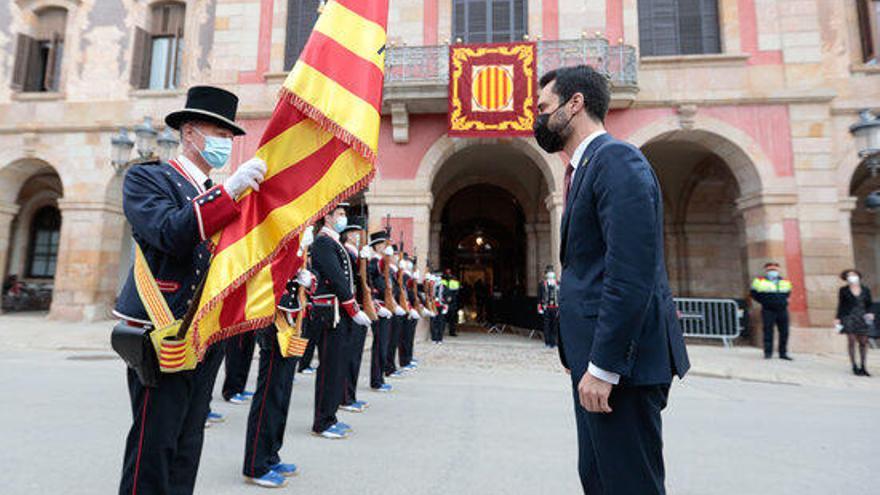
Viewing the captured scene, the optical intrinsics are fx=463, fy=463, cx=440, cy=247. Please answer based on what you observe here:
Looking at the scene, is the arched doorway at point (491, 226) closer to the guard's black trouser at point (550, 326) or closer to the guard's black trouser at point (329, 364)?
the guard's black trouser at point (550, 326)

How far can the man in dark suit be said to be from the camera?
1645 mm

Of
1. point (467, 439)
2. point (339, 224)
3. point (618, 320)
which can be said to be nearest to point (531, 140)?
point (339, 224)

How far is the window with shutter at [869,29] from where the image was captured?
40.8ft

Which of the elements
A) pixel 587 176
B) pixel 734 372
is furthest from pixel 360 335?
pixel 734 372

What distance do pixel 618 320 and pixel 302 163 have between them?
1.58 meters

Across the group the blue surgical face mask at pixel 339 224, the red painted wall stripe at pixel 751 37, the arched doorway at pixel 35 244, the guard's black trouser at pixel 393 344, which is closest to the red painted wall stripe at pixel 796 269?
the red painted wall stripe at pixel 751 37

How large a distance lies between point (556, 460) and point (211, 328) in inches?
108

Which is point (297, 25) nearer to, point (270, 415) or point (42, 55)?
point (42, 55)

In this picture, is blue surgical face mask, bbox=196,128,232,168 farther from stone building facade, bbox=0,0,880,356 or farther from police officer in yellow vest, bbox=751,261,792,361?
police officer in yellow vest, bbox=751,261,792,361

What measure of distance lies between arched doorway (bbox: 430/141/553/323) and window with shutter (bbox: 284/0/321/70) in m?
5.44

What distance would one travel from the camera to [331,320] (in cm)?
439

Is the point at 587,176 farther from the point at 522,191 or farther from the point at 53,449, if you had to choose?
the point at 522,191

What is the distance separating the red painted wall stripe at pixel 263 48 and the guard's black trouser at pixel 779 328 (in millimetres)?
14109

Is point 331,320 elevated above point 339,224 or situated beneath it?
situated beneath
